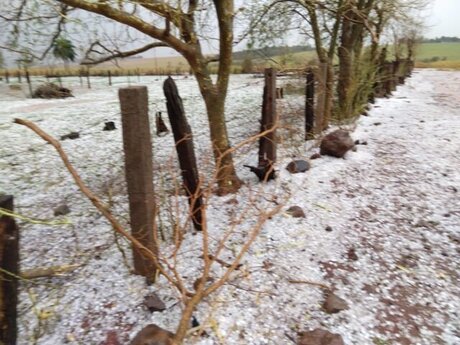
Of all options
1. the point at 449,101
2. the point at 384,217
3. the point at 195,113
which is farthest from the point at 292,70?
the point at 449,101

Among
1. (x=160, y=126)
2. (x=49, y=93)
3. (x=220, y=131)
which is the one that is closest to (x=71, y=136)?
(x=160, y=126)

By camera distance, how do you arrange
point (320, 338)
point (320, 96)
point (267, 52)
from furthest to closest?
point (267, 52) < point (320, 96) < point (320, 338)

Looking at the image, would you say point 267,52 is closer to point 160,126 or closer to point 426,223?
point 160,126

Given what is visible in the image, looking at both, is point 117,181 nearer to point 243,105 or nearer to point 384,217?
point 384,217

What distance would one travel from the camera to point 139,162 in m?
2.68

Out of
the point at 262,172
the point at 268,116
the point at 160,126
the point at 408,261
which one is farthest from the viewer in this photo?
the point at 160,126

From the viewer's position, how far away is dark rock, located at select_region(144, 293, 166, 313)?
2.61 m

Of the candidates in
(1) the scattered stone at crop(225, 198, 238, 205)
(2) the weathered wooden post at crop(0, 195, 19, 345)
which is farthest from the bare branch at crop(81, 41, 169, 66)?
(2) the weathered wooden post at crop(0, 195, 19, 345)

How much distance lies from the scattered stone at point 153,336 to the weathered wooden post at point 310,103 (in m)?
4.42

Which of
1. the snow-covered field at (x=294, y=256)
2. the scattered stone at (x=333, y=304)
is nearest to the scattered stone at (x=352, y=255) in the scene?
the snow-covered field at (x=294, y=256)

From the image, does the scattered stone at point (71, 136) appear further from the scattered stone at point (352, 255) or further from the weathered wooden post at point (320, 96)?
the scattered stone at point (352, 255)

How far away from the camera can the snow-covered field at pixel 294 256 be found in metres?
2.55

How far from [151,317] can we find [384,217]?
259 cm

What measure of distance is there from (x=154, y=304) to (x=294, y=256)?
129 cm
